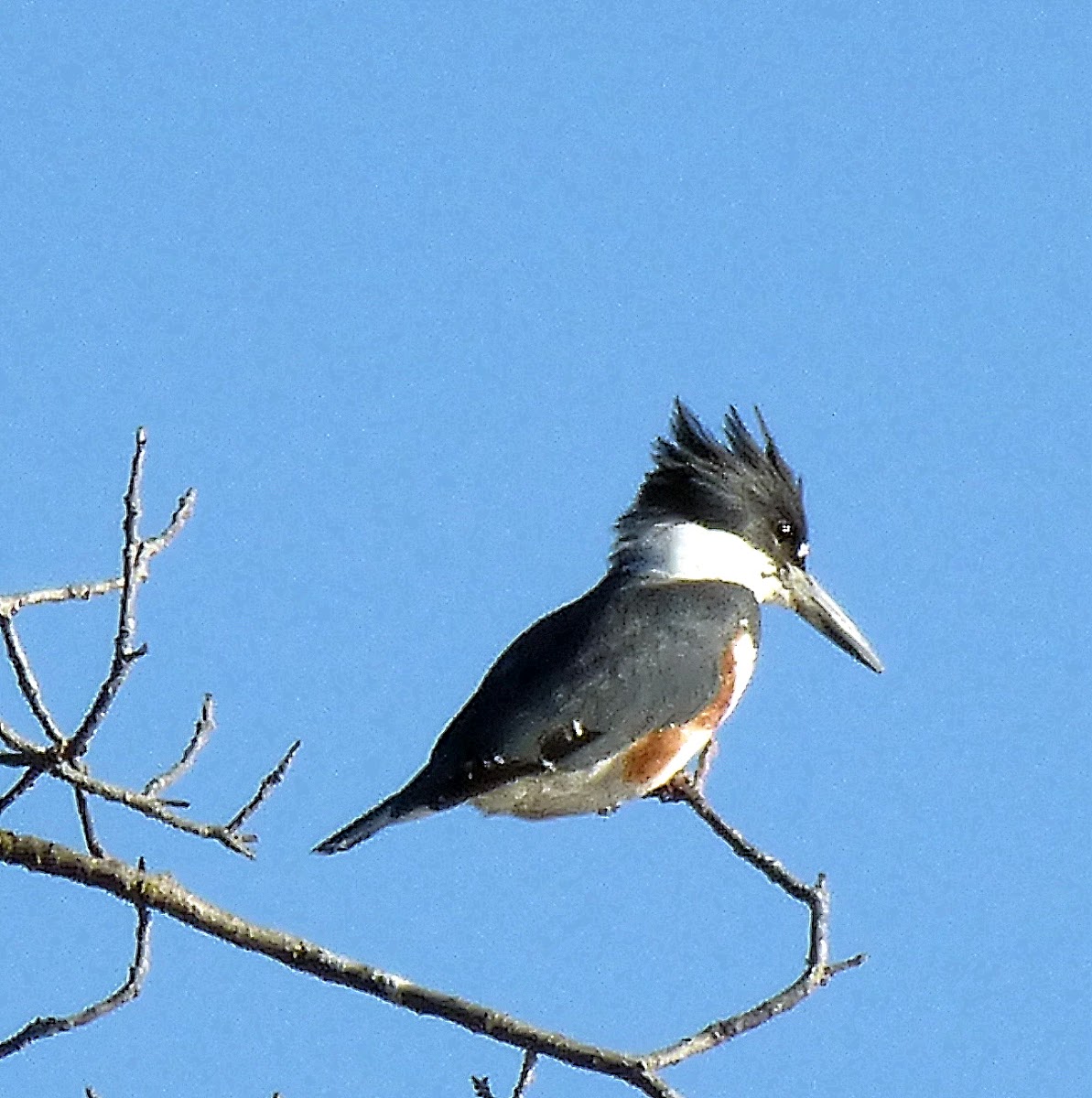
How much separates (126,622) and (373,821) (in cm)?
213

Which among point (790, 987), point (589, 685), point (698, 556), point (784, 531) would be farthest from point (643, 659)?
point (790, 987)

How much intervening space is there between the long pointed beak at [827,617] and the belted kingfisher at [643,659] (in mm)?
96

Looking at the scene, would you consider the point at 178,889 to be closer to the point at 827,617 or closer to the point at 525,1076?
the point at 525,1076

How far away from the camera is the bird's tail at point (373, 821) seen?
17.2 ft

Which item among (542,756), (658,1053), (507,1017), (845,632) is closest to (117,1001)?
(507,1017)

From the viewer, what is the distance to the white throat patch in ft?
21.2

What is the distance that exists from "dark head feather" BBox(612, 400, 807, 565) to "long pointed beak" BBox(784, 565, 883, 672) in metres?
0.15

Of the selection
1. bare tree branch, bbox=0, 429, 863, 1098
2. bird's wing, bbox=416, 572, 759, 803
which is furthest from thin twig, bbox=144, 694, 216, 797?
bird's wing, bbox=416, 572, 759, 803

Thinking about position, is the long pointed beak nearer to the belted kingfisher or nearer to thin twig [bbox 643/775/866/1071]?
the belted kingfisher

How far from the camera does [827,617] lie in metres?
7.07

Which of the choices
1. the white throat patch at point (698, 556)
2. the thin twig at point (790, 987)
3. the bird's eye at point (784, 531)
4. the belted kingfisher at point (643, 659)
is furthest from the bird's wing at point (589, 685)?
the thin twig at point (790, 987)

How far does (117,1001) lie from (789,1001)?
113 centimetres

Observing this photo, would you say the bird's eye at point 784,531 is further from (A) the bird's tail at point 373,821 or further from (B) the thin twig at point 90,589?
(B) the thin twig at point 90,589

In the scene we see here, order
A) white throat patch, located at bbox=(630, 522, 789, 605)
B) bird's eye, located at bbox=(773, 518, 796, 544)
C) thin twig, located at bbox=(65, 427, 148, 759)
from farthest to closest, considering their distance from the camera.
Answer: bird's eye, located at bbox=(773, 518, 796, 544), white throat patch, located at bbox=(630, 522, 789, 605), thin twig, located at bbox=(65, 427, 148, 759)
